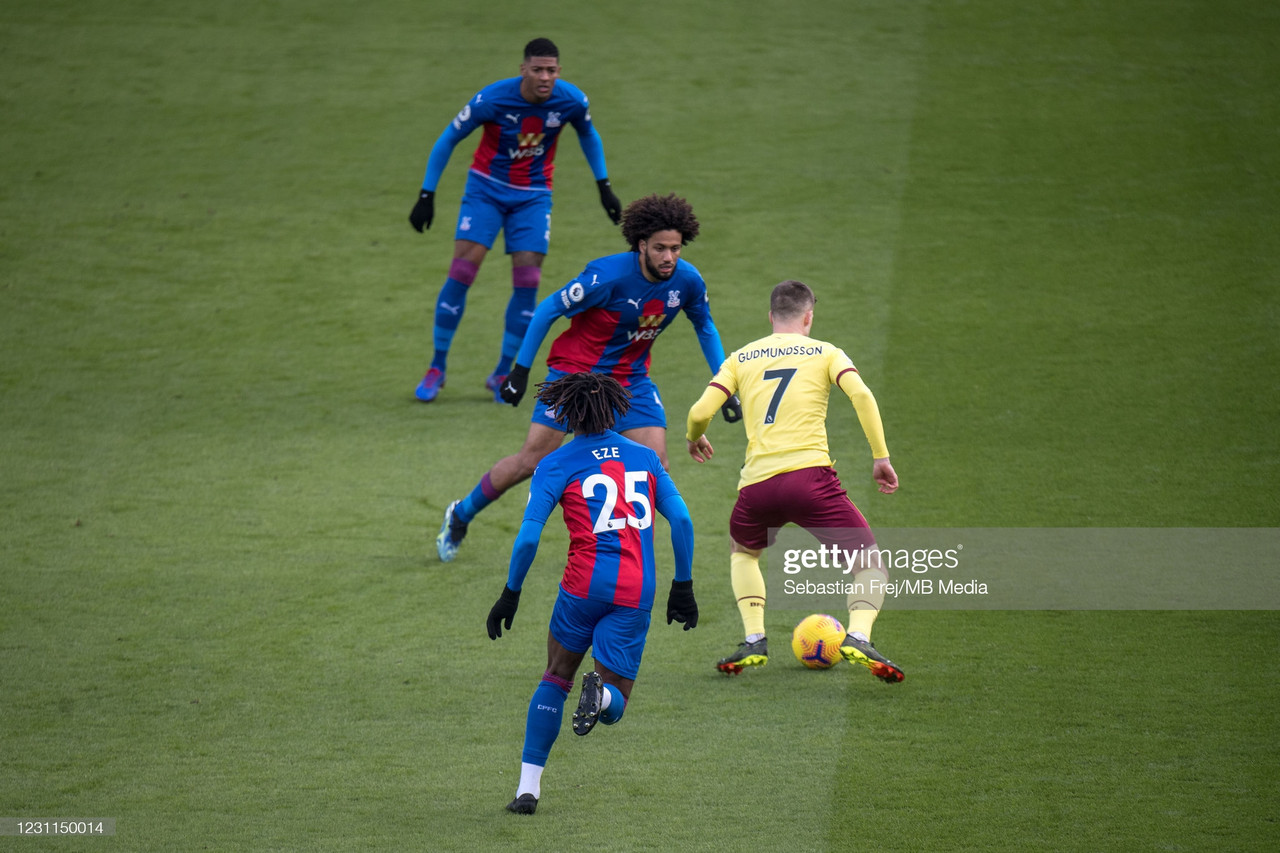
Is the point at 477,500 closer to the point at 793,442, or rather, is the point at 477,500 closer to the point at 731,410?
the point at 731,410

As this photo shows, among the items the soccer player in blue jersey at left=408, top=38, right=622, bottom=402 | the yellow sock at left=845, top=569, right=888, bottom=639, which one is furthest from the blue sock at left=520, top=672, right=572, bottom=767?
the soccer player in blue jersey at left=408, top=38, right=622, bottom=402

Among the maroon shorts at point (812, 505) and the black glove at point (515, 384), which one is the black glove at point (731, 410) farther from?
the black glove at point (515, 384)

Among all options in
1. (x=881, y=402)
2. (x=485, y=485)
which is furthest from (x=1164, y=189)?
(x=485, y=485)

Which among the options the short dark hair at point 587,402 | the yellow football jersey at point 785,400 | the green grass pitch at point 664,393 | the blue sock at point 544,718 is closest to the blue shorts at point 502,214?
the green grass pitch at point 664,393

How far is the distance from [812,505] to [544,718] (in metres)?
1.73

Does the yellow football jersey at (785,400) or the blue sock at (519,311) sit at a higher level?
the blue sock at (519,311)

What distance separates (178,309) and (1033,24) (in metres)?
11.0

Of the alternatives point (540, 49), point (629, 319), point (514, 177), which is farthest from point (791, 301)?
point (514, 177)

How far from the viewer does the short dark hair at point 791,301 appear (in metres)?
6.05

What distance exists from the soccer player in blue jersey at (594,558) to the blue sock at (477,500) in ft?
7.07

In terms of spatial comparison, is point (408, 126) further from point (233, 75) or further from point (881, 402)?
point (881, 402)

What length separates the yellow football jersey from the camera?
5.92 metres

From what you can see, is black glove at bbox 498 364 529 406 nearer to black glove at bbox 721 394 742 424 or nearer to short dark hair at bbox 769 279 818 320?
black glove at bbox 721 394 742 424

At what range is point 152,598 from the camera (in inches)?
273
